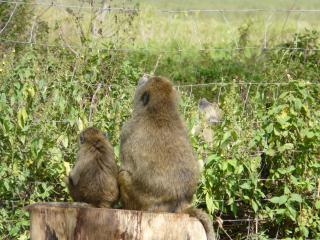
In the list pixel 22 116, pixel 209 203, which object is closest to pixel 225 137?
pixel 209 203

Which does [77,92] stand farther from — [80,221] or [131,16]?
[80,221]

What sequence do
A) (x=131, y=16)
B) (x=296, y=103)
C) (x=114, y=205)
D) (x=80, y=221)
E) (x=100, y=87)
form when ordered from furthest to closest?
(x=131, y=16) < (x=100, y=87) < (x=296, y=103) < (x=114, y=205) < (x=80, y=221)

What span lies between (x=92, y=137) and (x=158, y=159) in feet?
2.52

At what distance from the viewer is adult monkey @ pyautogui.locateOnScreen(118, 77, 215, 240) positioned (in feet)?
20.6

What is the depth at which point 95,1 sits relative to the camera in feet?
31.1

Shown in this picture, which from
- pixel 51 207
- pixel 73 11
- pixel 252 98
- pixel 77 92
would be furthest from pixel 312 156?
pixel 73 11

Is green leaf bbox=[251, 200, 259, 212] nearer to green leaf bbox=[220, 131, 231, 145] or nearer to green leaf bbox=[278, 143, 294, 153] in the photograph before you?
green leaf bbox=[278, 143, 294, 153]

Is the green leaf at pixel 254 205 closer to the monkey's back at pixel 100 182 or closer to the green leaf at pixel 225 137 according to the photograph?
the green leaf at pixel 225 137

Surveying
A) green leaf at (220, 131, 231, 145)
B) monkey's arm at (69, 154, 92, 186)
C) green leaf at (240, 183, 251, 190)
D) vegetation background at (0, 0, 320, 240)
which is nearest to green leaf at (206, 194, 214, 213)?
vegetation background at (0, 0, 320, 240)

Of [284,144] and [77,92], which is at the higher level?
[77,92]

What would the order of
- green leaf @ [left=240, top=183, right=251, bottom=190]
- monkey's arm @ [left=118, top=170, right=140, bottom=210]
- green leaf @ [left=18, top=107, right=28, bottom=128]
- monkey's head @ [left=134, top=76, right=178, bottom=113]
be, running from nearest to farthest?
monkey's arm @ [left=118, top=170, right=140, bottom=210] < monkey's head @ [left=134, top=76, right=178, bottom=113] < green leaf @ [left=18, top=107, right=28, bottom=128] < green leaf @ [left=240, top=183, right=251, bottom=190]

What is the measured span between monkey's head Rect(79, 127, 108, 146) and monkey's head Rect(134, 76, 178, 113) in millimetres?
431

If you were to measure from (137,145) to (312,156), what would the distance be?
2209 millimetres

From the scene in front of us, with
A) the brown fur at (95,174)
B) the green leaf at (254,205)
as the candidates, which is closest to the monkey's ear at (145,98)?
the brown fur at (95,174)
